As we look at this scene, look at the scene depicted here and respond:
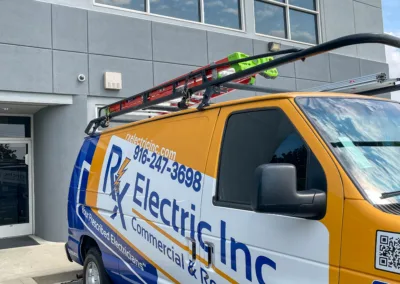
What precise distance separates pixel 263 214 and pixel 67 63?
25.0 feet

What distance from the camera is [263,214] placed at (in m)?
2.69

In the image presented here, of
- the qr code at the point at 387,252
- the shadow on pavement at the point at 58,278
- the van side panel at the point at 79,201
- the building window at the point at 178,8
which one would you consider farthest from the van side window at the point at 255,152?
the building window at the point at 178,8

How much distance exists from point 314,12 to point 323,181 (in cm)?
1279

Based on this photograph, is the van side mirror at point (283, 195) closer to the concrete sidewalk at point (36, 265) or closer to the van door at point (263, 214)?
the van door at point (263, 214)

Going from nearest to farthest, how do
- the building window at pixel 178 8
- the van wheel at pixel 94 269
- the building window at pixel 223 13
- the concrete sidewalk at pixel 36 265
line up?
the van wheel at pixel 94 269, the concrete sidewalk at pixel 36 265, the building window at pixel 178 8, the building window at pixel 223 13

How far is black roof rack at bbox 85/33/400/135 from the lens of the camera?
2.47 m

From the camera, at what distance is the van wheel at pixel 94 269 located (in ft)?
15.9

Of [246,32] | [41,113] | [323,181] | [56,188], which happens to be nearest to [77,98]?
[41,113]

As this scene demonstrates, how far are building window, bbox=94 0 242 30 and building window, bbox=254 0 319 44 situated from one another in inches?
34.3

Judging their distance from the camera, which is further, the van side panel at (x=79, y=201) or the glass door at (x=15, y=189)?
the glass door at (x=15, y=189)

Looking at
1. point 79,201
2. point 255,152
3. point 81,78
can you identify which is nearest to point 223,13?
point 81,78

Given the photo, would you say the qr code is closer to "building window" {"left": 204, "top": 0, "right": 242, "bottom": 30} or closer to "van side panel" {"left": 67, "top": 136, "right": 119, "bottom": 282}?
"van side panel" {"left": 67, "top": 136, "right": 119, "bottom": 282}

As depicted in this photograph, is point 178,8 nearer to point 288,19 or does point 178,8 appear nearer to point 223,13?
point 223,13

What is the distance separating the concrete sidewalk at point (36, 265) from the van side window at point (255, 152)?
15.5 feet
